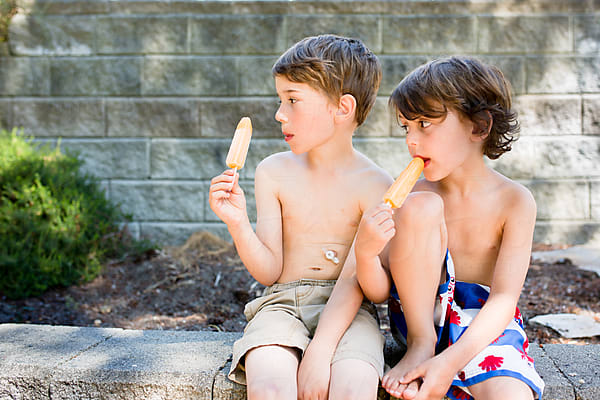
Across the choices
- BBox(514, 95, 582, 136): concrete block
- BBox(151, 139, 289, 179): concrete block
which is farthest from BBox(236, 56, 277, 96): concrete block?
BBox(514, 95, 582, 136): concrete block

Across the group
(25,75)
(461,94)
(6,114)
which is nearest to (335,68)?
(461,94)

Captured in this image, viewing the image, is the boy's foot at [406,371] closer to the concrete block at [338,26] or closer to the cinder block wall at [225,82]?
the cinder block wall at [225,82]

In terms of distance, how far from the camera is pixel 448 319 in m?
1.88

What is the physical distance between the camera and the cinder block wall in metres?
4.64

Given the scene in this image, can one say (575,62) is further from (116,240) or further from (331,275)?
(116,240)

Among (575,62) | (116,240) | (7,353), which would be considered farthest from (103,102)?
(575,62)

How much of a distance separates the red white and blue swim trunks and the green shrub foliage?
2493mm

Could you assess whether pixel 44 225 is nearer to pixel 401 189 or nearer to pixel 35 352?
pixel 35 352

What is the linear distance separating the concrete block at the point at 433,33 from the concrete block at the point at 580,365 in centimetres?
310

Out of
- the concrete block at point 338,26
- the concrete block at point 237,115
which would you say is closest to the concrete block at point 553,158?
the concrete block at point 338,26

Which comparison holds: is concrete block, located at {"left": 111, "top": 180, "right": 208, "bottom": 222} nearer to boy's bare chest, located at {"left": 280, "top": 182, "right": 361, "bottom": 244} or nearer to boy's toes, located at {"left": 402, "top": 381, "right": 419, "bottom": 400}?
boy's bare chest, located at {"left": 280, "top": 182, "right": 361, "bottom": 244}

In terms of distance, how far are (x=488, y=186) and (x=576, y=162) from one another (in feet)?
10.4

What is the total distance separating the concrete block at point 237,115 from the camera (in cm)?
469

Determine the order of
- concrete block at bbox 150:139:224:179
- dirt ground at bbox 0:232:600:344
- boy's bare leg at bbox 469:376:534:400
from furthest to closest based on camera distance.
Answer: concrete block at bbox 150:139:224:179
dirt ground at bbox 0:232:600:344
boy's bare leg at bbox 469:376:534:400
